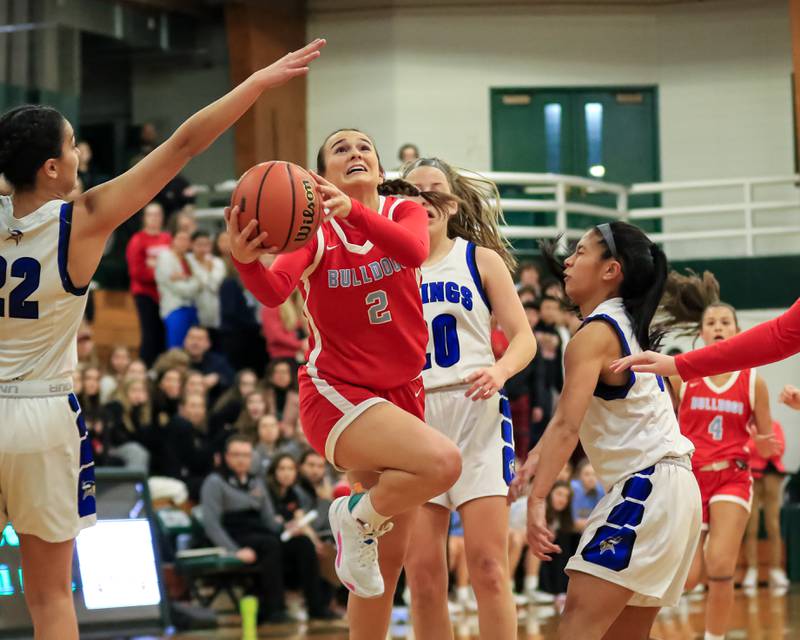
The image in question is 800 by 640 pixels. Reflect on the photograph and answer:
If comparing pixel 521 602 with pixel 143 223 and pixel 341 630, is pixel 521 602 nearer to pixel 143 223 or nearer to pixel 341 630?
pixel 341 630

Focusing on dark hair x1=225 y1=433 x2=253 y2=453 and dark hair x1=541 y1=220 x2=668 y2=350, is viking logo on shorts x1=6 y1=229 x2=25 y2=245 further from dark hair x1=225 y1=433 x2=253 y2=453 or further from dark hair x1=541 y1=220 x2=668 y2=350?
dark hair x1=225 y1=433 x2=253 y2=453

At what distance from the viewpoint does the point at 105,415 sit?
34.0ft

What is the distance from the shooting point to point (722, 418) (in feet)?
24.7

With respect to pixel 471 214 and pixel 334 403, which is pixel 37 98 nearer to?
pixel 471 214

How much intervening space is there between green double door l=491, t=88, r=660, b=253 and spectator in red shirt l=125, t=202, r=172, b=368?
7.55 m

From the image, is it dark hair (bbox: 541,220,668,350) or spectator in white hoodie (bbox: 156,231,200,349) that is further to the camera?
spectator in white hoodie (bbox: 156,231,200,349)

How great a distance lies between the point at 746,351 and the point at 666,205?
15.7 meters

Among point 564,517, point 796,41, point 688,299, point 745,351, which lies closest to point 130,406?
point 564,517

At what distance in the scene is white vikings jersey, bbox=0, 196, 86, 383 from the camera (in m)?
3.97

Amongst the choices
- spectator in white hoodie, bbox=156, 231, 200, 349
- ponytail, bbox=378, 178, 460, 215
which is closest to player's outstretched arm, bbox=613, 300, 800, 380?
ponytail, bbox=378, 178, 460, 215

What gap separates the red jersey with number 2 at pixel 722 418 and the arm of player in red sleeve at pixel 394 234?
11.7 feet

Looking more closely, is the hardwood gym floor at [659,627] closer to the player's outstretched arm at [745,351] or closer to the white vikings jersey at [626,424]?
the white vikings jersey at [626,424]

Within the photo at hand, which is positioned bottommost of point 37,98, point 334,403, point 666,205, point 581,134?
point 334,403

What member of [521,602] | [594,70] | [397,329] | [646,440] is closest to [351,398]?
[397,329]
